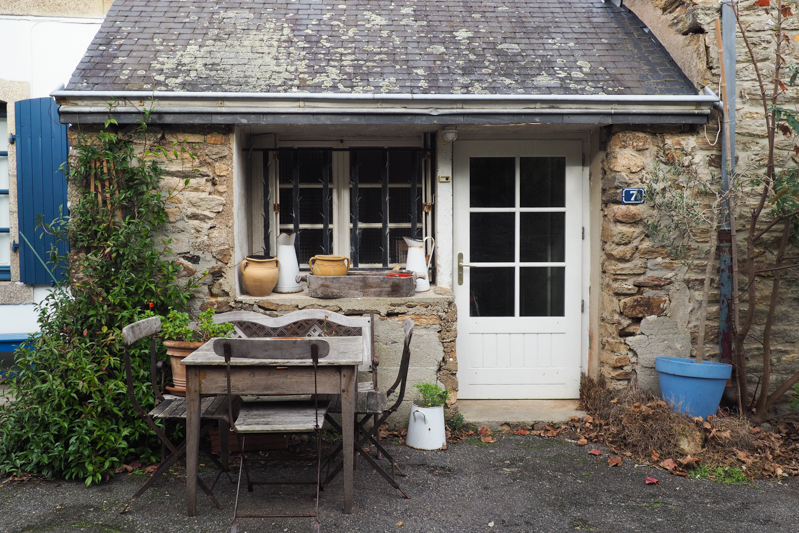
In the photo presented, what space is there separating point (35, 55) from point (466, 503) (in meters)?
6.15

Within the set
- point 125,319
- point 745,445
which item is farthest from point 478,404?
point 125,319

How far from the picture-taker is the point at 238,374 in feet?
11.4

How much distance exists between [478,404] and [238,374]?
Answer: 8.48 feet

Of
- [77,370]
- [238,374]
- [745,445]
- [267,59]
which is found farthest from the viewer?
[267,59]

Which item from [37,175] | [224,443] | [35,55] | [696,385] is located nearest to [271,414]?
[224,443]

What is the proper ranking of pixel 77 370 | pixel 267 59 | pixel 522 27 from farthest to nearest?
pixel 522 27 → pixel 267 59 → pixel 77 370

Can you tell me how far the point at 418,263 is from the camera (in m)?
5.12

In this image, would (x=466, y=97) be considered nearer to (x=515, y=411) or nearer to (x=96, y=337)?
(x=515, y=411)

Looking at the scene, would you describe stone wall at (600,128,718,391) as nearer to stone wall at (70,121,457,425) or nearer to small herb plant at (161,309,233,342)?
stone wall at (70,121,457,425)

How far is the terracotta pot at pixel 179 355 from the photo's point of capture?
4.07 metres

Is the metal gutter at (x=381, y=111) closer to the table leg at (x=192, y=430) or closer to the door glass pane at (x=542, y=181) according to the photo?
the door glass pane at (x=542, y=181)

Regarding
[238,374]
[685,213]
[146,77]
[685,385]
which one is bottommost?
[685,385]

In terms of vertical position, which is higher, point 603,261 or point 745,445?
point 603,261

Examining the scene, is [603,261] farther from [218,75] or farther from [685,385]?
[218,75]
